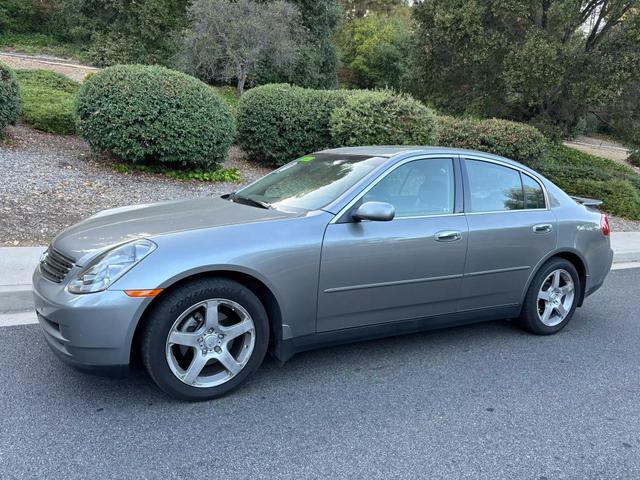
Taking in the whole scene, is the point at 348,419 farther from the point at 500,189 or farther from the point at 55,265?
the point at 500,189

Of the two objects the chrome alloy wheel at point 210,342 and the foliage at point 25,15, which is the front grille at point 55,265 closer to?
the chrome alloy wheel at point 210,342

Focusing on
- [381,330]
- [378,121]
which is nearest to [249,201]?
[381,330]

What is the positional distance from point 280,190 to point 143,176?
5.71 meters

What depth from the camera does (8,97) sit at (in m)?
9.19

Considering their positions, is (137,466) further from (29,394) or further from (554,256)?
(554,256)

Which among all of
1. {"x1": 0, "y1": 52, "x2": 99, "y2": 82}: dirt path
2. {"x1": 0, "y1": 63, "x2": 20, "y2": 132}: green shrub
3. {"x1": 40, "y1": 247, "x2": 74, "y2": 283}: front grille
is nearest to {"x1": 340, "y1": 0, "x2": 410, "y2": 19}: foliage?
{"x1": 0, "y1": 52, "x2": 99, "y2": 82}: dirt path

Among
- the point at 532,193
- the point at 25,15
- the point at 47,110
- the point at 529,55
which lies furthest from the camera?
the point at 25,15

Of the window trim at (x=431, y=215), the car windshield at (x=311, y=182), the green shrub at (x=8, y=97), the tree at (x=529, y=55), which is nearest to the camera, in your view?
the window trim at (x=431, y=215)

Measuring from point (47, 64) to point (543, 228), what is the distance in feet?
84.7

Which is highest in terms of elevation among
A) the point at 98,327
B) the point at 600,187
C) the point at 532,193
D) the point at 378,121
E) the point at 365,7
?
the point at 365,7

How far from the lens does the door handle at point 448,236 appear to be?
13.6 feet

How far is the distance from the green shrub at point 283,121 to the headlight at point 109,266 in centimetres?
784

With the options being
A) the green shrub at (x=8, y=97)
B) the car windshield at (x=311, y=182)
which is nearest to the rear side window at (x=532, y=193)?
the car windshield at (x=311, y=182)

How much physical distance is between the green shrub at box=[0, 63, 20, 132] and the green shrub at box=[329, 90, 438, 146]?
555 centimetres
